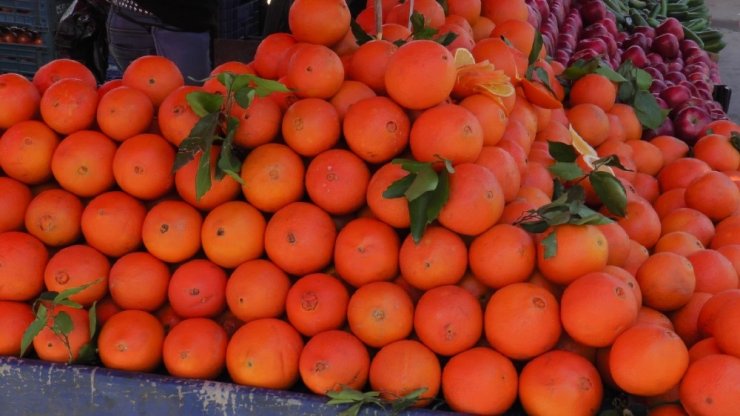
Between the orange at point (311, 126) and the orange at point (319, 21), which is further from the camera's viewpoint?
the orange at point (319, 21)

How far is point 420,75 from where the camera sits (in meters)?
1.64

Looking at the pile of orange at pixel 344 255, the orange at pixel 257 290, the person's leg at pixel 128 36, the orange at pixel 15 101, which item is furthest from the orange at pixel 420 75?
the person's leg at pixel 128 36

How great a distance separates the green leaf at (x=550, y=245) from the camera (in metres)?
1.54

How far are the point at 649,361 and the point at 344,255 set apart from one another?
26.5 inches

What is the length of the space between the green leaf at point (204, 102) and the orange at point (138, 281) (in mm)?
379

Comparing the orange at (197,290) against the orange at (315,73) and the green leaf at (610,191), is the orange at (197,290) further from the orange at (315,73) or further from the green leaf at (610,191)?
the green leaf at (610,191)

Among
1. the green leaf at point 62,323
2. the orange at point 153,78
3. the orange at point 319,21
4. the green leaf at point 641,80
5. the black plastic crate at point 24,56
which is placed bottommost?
the black plastic crate at point 24,56

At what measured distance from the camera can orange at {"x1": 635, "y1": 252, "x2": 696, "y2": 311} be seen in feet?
5.42

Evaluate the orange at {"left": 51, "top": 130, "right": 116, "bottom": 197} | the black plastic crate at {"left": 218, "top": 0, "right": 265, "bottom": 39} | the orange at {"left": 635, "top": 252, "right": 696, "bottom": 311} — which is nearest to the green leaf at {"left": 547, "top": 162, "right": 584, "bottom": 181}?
the orange at {"left": 635, "top": 252, "right": 696, "bottom": 311}

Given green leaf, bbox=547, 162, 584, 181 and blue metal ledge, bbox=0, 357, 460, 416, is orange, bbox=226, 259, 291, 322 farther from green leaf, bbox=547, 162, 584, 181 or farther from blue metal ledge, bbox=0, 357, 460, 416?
green leaf, bbox=547, 162, 584, 181

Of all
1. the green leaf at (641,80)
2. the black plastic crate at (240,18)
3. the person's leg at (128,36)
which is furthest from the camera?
the black plastic crate at (240,18)

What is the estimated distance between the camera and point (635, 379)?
4.58 ft

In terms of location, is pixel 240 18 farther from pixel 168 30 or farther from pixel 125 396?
pixel 125 396

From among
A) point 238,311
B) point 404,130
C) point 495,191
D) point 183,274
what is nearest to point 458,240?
point 495,191
